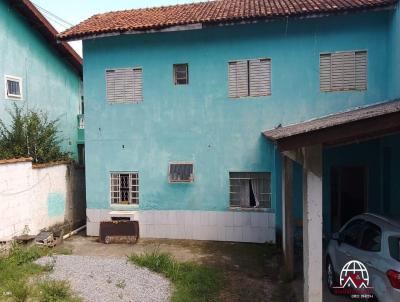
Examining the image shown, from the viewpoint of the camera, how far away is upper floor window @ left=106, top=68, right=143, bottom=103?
11.7 metres

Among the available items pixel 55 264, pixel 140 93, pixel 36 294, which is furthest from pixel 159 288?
pixel 140 93

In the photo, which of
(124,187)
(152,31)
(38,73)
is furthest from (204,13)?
(38,73)

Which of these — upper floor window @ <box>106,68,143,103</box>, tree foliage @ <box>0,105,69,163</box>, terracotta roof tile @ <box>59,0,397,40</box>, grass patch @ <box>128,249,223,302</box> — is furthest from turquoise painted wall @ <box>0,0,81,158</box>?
grass patch @ <box>128,249,223,302</box>

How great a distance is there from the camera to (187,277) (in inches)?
304

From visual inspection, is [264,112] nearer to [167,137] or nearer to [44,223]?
[167,137]

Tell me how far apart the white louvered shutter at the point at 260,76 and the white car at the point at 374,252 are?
17.0 ft

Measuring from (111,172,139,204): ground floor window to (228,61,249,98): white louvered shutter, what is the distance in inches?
163

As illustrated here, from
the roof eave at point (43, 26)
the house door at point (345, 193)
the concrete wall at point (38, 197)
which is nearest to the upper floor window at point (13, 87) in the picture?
the roof eave at point (43, 26)

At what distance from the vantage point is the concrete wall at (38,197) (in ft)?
32.3

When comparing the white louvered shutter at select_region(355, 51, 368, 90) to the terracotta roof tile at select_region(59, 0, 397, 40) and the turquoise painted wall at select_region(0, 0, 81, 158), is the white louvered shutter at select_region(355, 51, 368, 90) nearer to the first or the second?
the terracotta roof tile at select_region(59, 0, 397, 40)

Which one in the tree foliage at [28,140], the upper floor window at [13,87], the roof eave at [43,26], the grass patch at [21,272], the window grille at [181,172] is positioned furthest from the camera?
the roof eave at [43,26]

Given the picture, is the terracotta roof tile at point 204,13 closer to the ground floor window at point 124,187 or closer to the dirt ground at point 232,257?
the ground floor window at point 124,187

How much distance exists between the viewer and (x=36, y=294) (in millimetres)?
6723

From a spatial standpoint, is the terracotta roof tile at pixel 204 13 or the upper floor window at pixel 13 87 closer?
the terracotta roof tile at pixel 204 13
